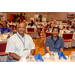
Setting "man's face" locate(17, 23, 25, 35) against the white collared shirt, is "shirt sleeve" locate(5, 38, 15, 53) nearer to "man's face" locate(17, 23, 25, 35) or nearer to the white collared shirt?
the white collared shirt

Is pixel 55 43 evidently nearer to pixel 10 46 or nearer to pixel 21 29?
pixel 21 29

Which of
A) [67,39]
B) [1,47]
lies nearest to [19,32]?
[1,47]

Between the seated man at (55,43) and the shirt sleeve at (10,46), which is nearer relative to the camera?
the shirt sleeve at (10,46)

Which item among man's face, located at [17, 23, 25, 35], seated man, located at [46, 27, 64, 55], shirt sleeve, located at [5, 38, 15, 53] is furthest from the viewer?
seated man, located at [46, 27, 64, 55]

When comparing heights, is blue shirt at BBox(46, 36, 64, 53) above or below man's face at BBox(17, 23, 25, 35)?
below

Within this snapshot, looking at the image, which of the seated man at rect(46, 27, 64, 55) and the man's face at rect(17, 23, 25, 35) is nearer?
the man's face at rect(17, 23, 25, 35)

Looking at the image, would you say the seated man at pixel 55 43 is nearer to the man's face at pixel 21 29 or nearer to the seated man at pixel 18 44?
the seated man at pixel 18 44

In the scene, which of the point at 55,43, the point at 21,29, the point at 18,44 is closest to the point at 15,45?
the point at 18,44

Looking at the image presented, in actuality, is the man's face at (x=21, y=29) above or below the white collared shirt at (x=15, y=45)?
above

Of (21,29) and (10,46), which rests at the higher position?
(21,29)

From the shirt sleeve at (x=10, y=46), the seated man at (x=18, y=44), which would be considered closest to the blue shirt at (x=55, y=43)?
the seated man at (x=18, y=44)

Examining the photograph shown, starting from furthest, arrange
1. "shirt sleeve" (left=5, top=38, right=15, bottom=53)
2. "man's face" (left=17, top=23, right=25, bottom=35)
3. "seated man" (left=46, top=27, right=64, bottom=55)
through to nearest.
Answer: "seated man" (left=46, top=27, right=64, bottom=55) < "man's face" (left=17, top=23, right=25, bottom=35) < "shirt sleeve" (left=5, top=38, right=15, bottom=53)

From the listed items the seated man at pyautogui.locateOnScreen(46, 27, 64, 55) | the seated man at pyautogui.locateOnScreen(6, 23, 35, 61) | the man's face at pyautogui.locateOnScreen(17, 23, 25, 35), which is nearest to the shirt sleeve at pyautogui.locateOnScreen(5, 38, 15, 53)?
the seated man at pyautogui.locateOnScreen(6, 23, 35, 61)
